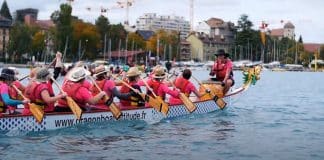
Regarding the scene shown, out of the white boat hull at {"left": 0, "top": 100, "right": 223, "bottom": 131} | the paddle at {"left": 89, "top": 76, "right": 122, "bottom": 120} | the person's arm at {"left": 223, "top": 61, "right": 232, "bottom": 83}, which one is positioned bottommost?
the white boat hull at {"left": 0, "top": 100, "right": 223, "bottom": 131}

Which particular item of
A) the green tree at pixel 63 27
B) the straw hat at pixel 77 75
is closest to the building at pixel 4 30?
the green tree at pixel 63 27

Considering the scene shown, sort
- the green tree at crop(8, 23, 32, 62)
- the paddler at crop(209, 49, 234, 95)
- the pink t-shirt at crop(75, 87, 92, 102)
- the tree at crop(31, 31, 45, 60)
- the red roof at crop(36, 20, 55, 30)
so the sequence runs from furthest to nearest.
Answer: the red roof at crop(36, 20, 55, 30), the green tree at crop(8, 23, 32, 62), the tree at crop(31, 31, 45, 60), the paddler at crop(209, 49, 234, 95), the pink t-shirt at crop(75, 87, 92, 102)

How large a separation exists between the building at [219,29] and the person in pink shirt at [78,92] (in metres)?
155

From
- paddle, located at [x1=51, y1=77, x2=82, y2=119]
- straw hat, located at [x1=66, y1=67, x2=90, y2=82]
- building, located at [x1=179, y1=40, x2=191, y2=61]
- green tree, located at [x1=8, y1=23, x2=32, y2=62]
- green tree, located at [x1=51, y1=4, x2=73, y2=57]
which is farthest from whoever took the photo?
building, located at [x1=179, y1=40, x2=191, y2=61]

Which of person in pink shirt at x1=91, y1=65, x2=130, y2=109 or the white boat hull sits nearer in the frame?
the white boat hull

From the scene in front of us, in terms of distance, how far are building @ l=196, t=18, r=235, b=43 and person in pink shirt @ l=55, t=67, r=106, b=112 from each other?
155 metres

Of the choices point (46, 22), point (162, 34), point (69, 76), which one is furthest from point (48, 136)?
point (46, 22)

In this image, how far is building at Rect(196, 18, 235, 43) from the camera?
172250 millimetres

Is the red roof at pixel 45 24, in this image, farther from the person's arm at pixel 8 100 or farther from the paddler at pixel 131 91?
the person's arm at pixel 8 100

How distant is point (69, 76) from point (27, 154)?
9.03 ft

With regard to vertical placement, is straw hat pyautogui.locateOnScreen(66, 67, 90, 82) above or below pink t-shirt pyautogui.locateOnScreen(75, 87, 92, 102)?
above

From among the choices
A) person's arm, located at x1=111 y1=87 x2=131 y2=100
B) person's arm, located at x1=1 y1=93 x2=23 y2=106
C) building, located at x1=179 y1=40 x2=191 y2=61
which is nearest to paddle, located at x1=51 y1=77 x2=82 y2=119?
person's arm, located at x1=1 y1=93 x2=23 y2=106

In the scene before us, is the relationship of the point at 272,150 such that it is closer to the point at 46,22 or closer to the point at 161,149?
the point at 161,149

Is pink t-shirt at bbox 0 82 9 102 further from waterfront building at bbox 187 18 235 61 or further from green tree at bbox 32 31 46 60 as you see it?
waterfront building at bbox 187 18 235 61
